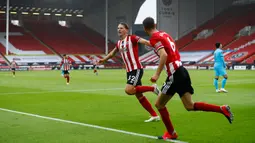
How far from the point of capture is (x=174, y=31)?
70312 millimetres

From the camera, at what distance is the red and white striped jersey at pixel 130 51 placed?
32.2 ft

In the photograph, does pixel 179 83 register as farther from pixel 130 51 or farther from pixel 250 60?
pixel 250 60

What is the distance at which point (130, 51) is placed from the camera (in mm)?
9883

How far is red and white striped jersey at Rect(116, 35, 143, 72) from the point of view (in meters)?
9.83

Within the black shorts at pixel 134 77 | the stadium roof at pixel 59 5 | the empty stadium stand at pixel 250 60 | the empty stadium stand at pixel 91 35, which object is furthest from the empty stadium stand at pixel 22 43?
the black shorts at pixel 134 77

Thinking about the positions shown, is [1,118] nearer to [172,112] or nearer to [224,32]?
[172,112]

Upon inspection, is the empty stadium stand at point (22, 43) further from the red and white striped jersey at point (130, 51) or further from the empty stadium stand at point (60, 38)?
the red and white striped jersey at point (130, 51)

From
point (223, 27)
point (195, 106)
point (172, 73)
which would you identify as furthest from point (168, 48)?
point (223, 27)

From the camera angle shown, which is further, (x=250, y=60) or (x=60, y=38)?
(x=60, y=38)

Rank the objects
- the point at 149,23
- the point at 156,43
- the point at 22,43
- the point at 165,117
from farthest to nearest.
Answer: the point at 22,43 → the point at 165,117 → the point at 149,23 → the point at 156,43

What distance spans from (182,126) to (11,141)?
373 centimetres

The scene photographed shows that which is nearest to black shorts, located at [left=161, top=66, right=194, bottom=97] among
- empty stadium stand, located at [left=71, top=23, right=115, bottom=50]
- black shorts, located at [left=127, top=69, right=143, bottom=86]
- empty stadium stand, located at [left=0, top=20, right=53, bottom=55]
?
black shorts, located at [left=127, top=69, right=143, bottom=86]

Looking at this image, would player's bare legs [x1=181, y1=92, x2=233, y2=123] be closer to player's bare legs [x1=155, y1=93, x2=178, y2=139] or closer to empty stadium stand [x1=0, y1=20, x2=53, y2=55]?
player's bare legs [x1=155, y1=93, x2=178, y2=139]

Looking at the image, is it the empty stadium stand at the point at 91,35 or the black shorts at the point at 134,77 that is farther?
the empty stadium stand at the point at 91,35
